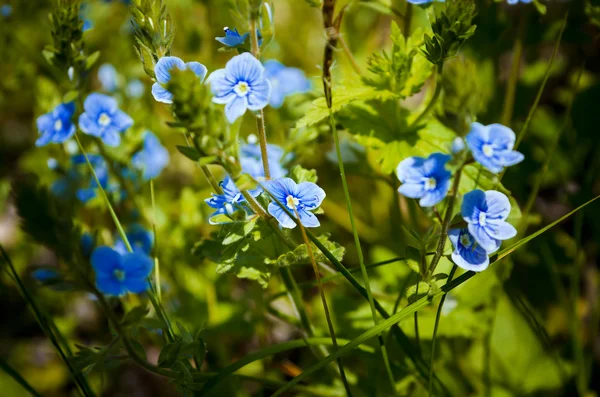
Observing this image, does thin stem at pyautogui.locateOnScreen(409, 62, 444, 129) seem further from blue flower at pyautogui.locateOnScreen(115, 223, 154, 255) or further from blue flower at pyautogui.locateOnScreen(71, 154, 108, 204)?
blue flower at pyautogui.locateOnScreen(71, 154, 108, 204)

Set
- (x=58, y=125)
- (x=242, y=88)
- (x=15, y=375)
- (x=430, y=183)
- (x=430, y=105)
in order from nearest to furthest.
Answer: (x=430, y=183) < (x=242, y=88) < (x=15, y=375) < (x=430, y=105) < (x=58, y=125)

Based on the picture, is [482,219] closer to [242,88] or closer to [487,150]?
[487,150]

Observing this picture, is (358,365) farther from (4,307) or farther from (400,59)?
(4,307)

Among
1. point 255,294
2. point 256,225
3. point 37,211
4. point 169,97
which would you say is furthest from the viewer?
point 255,294

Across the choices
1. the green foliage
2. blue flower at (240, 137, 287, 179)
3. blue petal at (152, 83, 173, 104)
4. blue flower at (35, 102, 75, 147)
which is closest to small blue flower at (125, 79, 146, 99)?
blue flower at (35, 102, 75, 147)

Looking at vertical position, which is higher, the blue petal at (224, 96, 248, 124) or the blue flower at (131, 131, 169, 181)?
the blue petal at (224, 96, 248, 124)

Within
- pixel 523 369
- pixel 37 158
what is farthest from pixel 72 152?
pixel 523 369

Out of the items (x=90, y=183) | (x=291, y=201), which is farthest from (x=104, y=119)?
(x=291, y=201)
